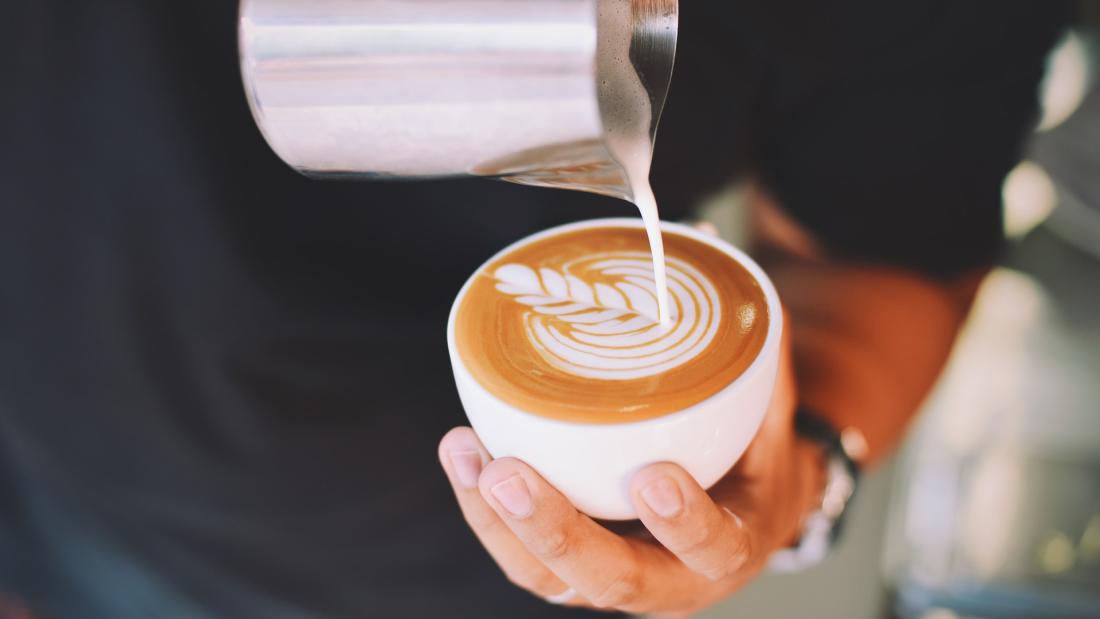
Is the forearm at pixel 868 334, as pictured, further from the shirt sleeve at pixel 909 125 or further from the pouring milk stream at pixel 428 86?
the pouring milk stream at pixel 428 86

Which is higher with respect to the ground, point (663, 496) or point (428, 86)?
point (428, 86)

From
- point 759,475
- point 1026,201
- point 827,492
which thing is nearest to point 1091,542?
point 1026,201

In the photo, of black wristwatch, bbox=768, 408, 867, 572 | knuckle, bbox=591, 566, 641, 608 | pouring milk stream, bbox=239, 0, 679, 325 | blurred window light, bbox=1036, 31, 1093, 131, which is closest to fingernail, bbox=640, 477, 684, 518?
knuckle, bbox=591, 566, 641, 608

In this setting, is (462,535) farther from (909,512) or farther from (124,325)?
(909,512)

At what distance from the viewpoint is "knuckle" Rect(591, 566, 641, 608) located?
2.13 feet

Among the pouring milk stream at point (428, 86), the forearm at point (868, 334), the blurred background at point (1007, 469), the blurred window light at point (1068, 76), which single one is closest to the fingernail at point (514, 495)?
the pouring milk stream at point (428, 86)

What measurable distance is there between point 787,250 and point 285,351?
0.79 m

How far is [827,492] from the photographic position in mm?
955

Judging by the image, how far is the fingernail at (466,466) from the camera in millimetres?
612

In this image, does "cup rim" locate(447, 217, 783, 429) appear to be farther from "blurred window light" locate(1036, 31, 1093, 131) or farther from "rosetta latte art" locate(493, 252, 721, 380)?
"blurred window light" locate(1036, 31, 1093, 131)

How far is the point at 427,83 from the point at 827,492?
730mm

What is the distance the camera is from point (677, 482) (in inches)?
22.0

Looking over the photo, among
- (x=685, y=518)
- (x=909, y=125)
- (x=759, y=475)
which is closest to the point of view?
(x=685, y=518)

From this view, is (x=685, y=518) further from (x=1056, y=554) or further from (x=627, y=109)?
(x=1056, y=554)
